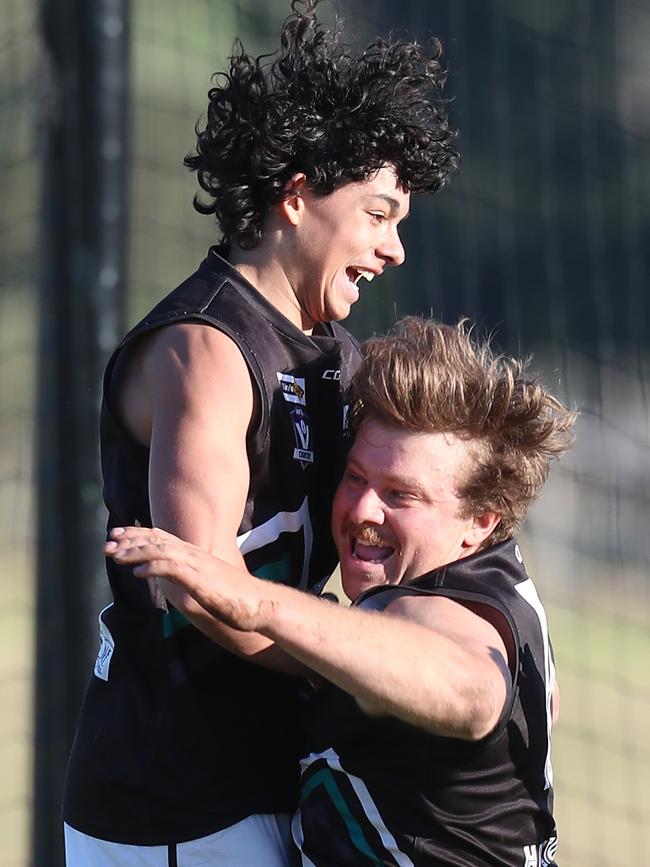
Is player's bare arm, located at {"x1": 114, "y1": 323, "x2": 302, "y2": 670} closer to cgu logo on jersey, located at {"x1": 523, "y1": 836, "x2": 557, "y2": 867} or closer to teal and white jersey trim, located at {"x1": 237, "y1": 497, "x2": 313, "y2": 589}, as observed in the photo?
teal and white jersey trim, located at {"x1": 237, "y1": 497, "x2": 313, "y2": 589}

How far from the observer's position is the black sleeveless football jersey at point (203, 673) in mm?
2154

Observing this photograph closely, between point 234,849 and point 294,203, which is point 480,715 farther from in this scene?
point 294,203

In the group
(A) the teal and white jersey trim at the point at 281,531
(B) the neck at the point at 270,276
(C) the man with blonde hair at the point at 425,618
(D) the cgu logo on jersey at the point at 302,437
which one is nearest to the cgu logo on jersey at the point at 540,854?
(C) the man with blonde hair at the point at 425,618

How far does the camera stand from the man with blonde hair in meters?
1.75

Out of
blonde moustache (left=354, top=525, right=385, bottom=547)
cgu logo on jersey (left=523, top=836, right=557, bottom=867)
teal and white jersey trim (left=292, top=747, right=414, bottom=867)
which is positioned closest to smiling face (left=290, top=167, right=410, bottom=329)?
blonde moustache (left=354, top=525, right=385, bottom=547)

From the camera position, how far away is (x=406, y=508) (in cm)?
216

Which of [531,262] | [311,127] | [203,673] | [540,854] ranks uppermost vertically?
[531,262]

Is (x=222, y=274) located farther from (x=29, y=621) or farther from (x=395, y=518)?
(x=29, y=621)

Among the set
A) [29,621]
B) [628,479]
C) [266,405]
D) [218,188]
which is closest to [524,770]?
[266,405]

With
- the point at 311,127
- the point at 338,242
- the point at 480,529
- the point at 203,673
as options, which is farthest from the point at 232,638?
the point at 311,127

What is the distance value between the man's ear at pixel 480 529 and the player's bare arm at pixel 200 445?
361 mm

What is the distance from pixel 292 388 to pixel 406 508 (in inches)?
10.5

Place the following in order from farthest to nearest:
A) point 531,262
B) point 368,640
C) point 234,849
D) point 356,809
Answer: point 531,262 < point 234,849 < point 356,809 < point 368,640

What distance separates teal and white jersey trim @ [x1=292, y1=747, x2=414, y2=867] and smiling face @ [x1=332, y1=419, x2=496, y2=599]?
0.91 feet
